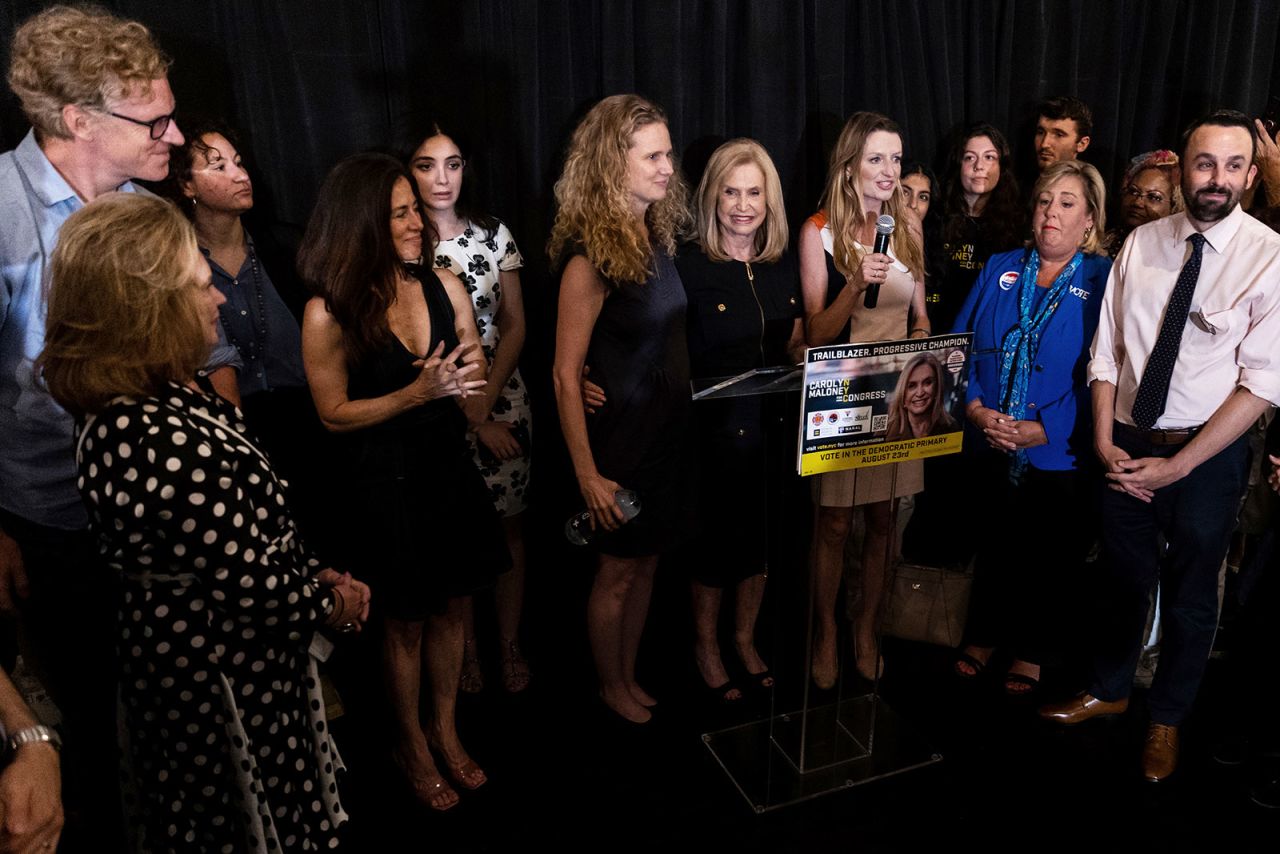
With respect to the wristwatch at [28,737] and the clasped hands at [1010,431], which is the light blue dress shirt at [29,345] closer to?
the wristwatch at [28,737]

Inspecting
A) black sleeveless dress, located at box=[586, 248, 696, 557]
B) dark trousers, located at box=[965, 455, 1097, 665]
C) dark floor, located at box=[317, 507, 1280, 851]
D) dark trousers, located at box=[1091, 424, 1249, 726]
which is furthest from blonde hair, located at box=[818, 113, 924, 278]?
dark floor, located at box=[317, 507, 1280, 851]

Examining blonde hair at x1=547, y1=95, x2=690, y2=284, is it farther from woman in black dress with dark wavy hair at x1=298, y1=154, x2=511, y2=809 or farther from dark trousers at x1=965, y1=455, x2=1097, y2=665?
dark trousers at x1=965, y1=455, x2=1097, y2=665

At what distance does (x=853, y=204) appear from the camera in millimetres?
2980

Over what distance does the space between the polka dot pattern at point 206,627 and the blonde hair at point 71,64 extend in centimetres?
74

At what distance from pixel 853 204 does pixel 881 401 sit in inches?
41.4

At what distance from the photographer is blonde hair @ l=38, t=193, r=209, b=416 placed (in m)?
1.52

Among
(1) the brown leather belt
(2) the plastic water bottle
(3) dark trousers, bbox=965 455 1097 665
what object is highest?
(1) the brown leather belt

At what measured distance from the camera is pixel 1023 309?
9.41ft

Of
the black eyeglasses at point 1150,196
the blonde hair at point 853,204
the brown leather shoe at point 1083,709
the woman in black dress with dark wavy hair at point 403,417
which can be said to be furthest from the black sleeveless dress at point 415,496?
the black eyeglasses at point 1150,196

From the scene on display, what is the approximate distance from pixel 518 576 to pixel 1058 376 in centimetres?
184

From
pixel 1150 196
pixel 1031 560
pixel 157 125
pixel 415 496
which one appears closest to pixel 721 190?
pixel 415 496

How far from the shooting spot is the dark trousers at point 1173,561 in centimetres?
255

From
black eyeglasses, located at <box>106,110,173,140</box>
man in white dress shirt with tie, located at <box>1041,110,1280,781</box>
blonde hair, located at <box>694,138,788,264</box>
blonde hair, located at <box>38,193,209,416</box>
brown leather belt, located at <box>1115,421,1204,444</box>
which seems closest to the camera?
blonde hair, located at <box>38,193,209,416</box>

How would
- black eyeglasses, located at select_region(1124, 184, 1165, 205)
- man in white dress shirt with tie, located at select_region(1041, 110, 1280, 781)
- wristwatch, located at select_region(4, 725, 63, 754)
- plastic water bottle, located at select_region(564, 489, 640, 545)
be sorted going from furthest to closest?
1. black eyeglasses, located at select_region(1124, 184, 1165, 205)
2. plastic water bottle, located at select_region(564, 489, 640, 545)
3. man in white dress shirt with tie, located at select_region(1041, 110, 1280, 781)
4. wristwatch, located at select_region(4, 725, 63, 754)
